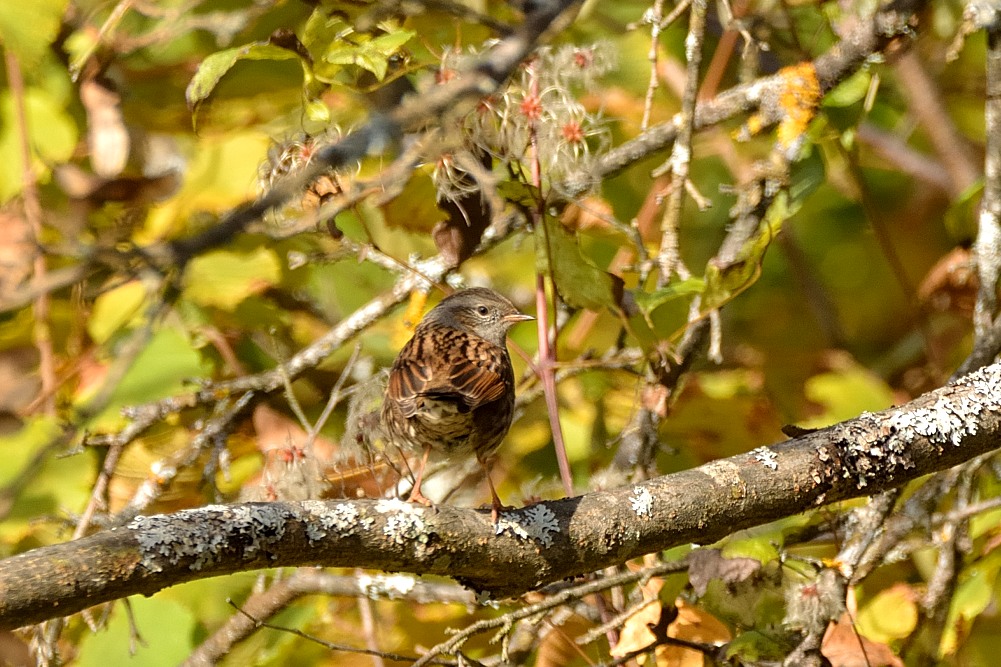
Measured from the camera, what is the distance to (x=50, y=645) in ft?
10.6

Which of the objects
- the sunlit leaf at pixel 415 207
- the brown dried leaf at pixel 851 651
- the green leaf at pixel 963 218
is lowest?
the brown dried leaf at pixel 851 651

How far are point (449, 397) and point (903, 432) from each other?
115cm

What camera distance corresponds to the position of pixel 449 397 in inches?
119

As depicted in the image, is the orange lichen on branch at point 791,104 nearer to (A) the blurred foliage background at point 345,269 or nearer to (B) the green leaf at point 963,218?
(A) the blurred foliage background at point 345,269

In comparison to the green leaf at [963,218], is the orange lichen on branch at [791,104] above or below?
above

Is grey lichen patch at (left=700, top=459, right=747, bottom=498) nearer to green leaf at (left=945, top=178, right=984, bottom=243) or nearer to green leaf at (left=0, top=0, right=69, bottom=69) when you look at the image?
green leaf at (left=945, top=178, right=984, bottom=243)

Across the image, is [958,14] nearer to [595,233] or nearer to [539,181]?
[595,233]

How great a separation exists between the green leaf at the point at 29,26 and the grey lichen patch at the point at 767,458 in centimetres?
292

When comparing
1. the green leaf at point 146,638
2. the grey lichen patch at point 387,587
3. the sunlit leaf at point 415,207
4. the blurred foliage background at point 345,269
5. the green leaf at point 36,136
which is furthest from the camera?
the green leaf at point 36,136

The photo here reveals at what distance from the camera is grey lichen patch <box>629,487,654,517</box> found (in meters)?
2.49

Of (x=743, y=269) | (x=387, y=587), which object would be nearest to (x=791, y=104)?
(x=743, y=269)

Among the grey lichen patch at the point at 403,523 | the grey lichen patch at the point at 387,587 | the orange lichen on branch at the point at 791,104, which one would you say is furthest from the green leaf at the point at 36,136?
the grey lichen patch at the point at 403,523

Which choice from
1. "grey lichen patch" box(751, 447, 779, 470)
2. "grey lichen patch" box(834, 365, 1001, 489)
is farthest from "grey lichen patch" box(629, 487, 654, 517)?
"grey lichen patch" box(834, 365, 1001, 489)

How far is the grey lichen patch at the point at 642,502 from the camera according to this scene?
8.18 ft
